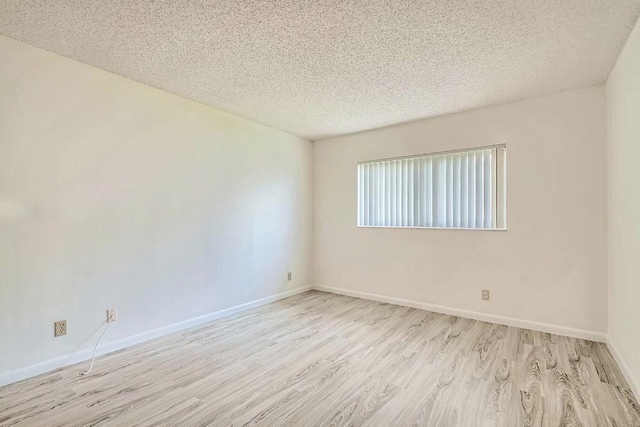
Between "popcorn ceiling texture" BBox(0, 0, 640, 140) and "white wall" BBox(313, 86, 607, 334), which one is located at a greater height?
"popcorn ceiling texture" BBox(0, 0, 640, 140)

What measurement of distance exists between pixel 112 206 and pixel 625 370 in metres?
4.16

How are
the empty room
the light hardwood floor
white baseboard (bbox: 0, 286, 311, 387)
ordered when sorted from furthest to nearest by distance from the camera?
white baseboard (bbox: 0, 286, 311, 387), the empty room, the light hardwood floor

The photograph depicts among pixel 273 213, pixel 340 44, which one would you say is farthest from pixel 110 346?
pixel 340 44

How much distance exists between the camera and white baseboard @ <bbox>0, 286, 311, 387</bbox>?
2.14 m

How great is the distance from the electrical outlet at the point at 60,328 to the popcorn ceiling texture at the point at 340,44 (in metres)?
2.07

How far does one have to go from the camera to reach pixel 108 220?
262 cm

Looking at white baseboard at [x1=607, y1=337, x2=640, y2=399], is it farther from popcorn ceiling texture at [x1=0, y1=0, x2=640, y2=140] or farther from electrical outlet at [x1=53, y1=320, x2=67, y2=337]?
electrical outlet at [x1=53, y1=320, x2=67, y2=337]

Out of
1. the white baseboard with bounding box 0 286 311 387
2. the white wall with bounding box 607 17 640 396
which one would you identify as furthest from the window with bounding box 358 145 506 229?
the white baseboard with bounding box 0 286 311 387

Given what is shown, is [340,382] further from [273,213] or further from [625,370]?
[273,213]

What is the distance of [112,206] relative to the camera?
264cm

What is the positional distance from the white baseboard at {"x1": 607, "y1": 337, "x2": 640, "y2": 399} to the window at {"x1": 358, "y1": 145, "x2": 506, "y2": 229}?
1.33 metres

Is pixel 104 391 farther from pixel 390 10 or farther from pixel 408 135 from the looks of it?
pixel 408 135

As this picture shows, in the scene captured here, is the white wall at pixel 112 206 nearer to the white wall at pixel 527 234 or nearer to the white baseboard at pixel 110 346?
the white baseboard at pixel 110 346

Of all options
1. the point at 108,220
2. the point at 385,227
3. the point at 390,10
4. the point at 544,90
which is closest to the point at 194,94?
the point at 108,220
